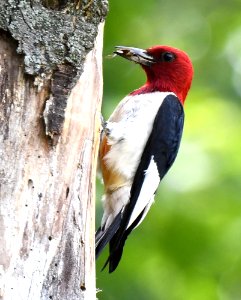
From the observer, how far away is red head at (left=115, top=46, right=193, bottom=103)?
5.49 m

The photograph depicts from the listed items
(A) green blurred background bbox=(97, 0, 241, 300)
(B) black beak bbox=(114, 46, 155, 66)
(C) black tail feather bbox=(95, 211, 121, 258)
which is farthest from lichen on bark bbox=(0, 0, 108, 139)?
(A) green blurred background bbox=(97, 0, 241, 300)

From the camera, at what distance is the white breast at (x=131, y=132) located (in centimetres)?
504

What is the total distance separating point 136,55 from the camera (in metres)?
5.41

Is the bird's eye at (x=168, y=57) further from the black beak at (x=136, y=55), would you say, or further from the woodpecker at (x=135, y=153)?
the woodpecker at (x=135, y=153)

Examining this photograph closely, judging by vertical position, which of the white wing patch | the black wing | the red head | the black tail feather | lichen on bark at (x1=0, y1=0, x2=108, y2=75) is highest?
the red head

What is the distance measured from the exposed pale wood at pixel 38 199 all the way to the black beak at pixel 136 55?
134 cm

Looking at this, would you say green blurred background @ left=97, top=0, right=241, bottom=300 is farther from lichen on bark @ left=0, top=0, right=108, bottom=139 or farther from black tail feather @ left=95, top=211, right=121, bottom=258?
lichen on bark @ left=0, top=0, right=108, bottom=139

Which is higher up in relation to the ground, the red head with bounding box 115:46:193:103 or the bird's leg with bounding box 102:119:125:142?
the red head with bounding box 115:46:193:103

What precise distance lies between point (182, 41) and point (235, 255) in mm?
1814

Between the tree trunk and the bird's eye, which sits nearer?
the tree trunk

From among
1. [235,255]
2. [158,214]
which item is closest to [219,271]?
[235,255]

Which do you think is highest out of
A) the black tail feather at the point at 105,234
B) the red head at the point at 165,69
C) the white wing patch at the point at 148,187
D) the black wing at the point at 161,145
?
the red head at the point at 165,69

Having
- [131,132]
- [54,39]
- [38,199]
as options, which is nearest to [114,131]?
[131,132]

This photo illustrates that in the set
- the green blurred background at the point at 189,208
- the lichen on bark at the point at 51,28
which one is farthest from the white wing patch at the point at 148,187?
the lichen on bark at the point at 51,28
